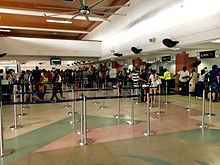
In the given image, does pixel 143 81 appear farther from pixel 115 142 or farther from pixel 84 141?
pixel 84 141

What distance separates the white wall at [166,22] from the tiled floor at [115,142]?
2.73 m

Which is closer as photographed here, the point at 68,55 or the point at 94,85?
the point at 68,55

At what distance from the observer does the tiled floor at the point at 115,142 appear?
3471 millimetres

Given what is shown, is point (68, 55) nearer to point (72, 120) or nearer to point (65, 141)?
point (72, 120)

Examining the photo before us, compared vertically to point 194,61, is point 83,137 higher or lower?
lower

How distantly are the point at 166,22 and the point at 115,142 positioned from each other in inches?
216

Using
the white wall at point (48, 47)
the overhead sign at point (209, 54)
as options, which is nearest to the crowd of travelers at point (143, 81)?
the overhead sign at point (209, 54)

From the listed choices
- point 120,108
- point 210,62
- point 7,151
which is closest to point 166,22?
point 120,108

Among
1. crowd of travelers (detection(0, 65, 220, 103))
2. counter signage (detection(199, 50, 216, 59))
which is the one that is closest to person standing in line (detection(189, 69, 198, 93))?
crowd of travelers (detection(0, 65, 220, 103))

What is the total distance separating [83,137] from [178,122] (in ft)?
9.38

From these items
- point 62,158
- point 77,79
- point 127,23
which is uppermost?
point 127,23

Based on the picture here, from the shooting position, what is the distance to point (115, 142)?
428 centimetres

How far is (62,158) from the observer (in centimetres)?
352

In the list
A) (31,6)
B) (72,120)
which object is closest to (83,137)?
(72,120)
